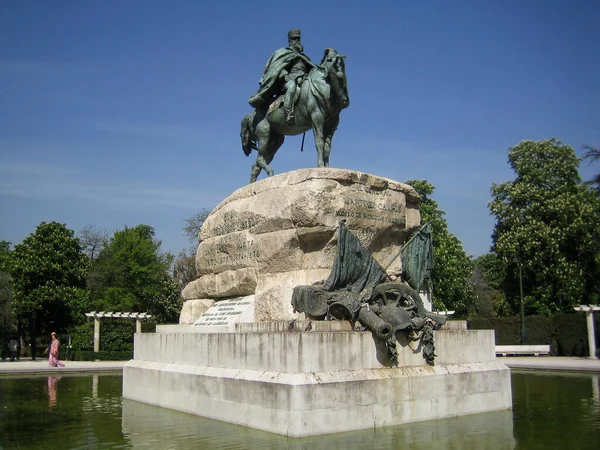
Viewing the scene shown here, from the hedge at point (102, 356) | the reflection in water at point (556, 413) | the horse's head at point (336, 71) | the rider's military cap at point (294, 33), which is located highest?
the rider's military cap at point (294, 33)

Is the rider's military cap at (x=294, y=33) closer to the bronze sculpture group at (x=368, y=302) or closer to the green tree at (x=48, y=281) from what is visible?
the bronze sculpture group at (x=368, y=302)

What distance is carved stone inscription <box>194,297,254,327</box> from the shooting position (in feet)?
35.8

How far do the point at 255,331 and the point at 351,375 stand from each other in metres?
1.87

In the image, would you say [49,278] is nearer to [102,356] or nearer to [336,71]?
[102,356]

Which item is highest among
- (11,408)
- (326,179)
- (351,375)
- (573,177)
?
(573,177)

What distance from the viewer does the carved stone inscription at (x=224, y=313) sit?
10916 mm

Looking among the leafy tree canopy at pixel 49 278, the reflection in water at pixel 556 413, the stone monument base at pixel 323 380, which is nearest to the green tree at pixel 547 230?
the reflection in water at pixel 556 413

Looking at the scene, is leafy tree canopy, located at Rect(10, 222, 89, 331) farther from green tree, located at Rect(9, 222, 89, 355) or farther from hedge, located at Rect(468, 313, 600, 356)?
hedge, located at Rect(468, 313, 600, 356)

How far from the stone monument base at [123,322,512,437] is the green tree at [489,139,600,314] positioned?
2376cm

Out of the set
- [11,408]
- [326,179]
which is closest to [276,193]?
[326,179]

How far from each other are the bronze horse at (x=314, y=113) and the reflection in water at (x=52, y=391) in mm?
6050

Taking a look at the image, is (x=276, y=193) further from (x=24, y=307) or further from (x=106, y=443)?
(x=24, y=307)

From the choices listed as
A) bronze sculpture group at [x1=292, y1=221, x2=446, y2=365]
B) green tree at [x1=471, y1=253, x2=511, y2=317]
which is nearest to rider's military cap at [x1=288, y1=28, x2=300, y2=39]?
bronze sculpture group at [x1=292, y1=221, x2=446, y2=365]

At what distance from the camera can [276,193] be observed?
1072cm
